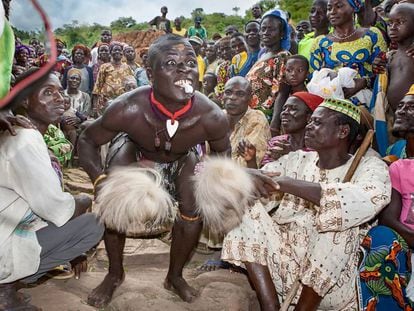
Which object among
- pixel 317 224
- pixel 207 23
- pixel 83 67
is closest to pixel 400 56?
pixel 317 224

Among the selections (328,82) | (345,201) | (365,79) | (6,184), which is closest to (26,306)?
(6,184)

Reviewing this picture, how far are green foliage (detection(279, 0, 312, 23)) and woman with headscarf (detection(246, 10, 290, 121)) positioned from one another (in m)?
13.0

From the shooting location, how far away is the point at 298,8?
58.3 ft

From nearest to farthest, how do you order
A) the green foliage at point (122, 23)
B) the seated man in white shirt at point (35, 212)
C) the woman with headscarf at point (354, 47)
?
the seated man in white shirt at point (35, 212)
the woman with headscarf at point (354, 47)
the green foliage at point (122, 23)

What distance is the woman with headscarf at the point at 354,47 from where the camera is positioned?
409 centimetres

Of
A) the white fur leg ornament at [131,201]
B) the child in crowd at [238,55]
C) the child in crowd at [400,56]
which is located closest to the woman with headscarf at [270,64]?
the child in crowd at [238,55]

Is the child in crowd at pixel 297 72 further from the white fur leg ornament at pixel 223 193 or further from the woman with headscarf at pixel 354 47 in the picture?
the white fur leg ornament at pixel 223 193

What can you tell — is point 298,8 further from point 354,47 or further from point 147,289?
point 147,289

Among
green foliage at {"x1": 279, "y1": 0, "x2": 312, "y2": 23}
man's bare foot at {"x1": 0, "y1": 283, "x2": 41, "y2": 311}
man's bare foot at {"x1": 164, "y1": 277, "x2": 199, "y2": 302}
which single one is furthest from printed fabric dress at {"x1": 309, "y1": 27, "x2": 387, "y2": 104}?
green foliage at {"x1": 279, "y1": 0, "x2": 312, "y2": 23}

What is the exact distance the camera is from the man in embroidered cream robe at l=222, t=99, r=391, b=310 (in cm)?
259

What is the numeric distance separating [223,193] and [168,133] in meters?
0.60

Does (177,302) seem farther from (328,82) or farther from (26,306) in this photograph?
(328,82)

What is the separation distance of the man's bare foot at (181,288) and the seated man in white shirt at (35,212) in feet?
2.14

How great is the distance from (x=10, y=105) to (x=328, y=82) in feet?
11.1
